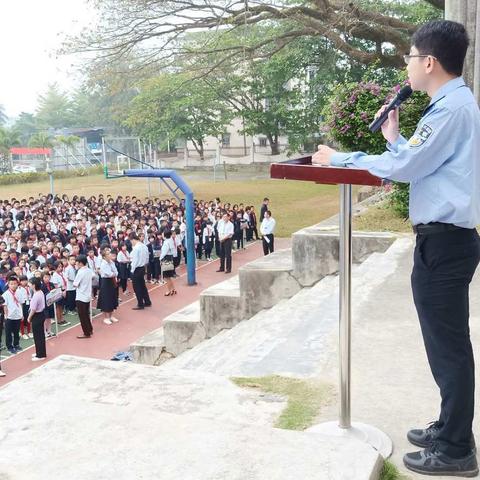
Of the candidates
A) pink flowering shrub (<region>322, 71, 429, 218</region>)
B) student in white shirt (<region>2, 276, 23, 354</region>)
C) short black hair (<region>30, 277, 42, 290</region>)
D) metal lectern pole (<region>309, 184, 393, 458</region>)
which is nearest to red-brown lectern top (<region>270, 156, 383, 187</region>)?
metal lectern pole (<region>309, 184, 393, 458</region>)

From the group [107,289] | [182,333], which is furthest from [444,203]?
[107,289]

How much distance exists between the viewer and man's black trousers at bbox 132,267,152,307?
11125 mm

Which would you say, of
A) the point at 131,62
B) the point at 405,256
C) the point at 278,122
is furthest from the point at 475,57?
the point at 278,122

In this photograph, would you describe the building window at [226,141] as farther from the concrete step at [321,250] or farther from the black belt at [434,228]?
the black belt at [434,228]

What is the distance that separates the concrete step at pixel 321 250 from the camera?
7.01 metres

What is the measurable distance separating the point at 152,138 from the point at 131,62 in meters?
21.2

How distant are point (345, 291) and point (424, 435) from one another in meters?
0.66

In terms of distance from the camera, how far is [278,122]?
33.6m

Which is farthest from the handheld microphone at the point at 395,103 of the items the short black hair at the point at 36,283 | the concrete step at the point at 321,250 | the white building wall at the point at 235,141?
the white building wall at the point at 235,141

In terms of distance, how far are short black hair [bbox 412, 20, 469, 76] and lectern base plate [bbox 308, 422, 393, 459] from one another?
140 cm

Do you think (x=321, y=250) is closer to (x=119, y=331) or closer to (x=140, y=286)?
(x=119, y=331)

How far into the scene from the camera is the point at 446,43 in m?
1.92

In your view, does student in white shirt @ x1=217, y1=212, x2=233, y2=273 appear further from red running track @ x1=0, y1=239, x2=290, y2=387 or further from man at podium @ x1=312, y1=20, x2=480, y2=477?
man at podium @ x1=312, y1=20, x2=480, y2=477

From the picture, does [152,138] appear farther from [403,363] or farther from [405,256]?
[403,363]
